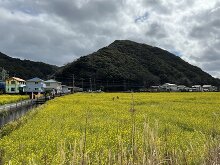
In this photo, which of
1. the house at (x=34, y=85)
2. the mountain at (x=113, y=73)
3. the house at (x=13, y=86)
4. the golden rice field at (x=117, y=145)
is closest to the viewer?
the golden rice field at (x=117, y=145)

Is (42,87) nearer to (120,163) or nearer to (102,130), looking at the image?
(102,130)

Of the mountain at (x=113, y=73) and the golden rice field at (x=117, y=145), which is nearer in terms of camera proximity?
the golden rice field at (x=117, y=145)

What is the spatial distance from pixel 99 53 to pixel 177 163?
18675 cm

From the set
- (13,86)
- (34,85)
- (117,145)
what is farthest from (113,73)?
(117,145)

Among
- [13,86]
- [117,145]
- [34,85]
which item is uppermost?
[34,85]

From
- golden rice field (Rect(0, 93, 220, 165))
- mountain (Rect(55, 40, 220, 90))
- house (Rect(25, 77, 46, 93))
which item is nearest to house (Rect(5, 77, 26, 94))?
house (Rect(25, 77, 46, 93))

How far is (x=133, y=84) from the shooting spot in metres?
169

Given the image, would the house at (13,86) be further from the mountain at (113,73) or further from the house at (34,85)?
the mountain at (113,73)

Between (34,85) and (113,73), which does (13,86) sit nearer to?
(34,85)

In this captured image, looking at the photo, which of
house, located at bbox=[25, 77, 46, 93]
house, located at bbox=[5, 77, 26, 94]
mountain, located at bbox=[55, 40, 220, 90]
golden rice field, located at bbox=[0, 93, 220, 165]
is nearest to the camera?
golden rice field, located at bbox=[0, 93, 220, 165]

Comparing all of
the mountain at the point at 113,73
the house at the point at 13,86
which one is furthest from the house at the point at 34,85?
the mountain at the point at 113,73

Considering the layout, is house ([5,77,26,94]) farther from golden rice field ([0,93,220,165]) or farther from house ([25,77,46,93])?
golden rice field ([0,93,220,165])

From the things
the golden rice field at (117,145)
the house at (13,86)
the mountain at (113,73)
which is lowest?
the golden rice field at (117,145)

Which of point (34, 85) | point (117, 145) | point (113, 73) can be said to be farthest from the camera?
point (113, 73)
